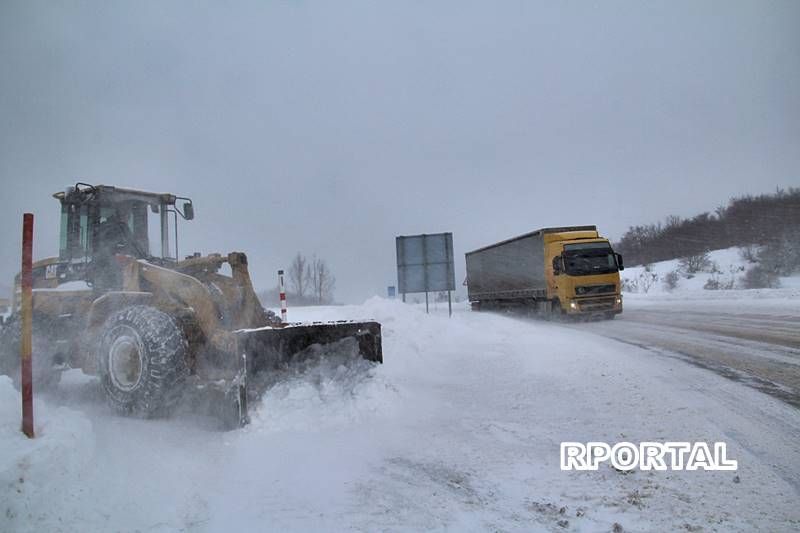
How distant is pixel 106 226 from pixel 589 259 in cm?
1553

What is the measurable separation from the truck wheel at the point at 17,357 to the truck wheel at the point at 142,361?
4.75ft

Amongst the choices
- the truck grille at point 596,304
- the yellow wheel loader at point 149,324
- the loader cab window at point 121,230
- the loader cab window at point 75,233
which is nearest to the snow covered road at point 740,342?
the truck grille at point 596,304

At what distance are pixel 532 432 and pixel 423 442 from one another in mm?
1034

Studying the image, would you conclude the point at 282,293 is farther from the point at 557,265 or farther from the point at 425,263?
the point at 557,265

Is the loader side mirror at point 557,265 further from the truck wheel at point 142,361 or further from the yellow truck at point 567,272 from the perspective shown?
the truck wheel at point 142,361

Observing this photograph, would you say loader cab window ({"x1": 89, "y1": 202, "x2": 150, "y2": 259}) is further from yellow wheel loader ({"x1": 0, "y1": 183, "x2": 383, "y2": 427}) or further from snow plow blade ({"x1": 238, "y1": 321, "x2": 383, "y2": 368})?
snow plow blade ({"x1": 238, "y1": 321, "x2": 383, "y2": 368})

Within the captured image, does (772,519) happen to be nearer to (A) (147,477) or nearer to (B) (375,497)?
(B) (375,497)

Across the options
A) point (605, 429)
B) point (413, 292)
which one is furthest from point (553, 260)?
point (605, 429)

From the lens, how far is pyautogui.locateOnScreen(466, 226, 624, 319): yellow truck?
57.4 feet

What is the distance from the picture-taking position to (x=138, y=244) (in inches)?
276

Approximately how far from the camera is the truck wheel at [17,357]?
5.97m

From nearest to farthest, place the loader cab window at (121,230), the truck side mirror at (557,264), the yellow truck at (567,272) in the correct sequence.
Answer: the loader cab window at (121,230), the yellow truck at (567,272), the truck side mirror at (557,264)

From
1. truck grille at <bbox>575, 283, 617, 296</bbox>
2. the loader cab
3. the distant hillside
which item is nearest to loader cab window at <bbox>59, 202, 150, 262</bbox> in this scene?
the loader cab

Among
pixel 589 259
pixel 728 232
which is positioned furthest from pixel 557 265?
pixel 728 232
